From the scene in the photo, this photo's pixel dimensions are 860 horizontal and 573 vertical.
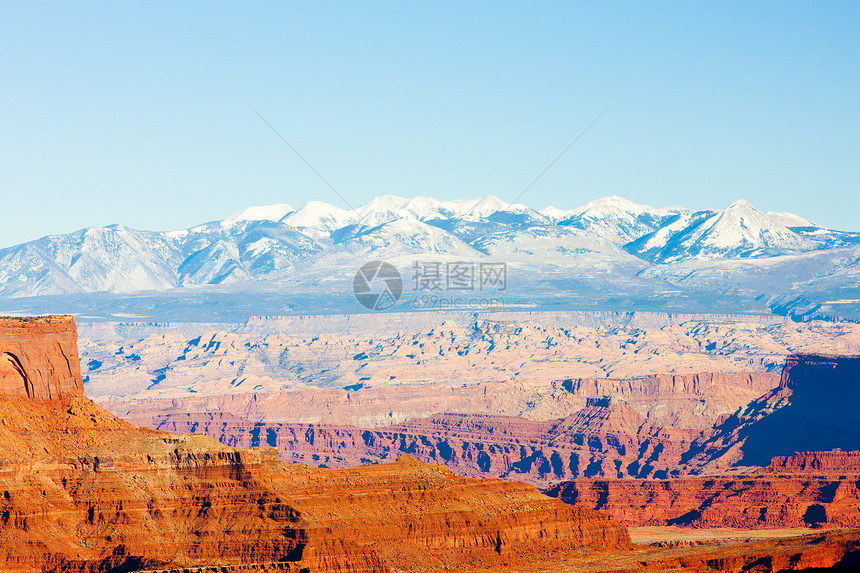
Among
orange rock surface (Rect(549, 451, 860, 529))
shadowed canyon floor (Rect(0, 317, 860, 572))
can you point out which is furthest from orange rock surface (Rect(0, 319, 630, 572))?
orange rock surface (Rect(549, 451, 860, 529))

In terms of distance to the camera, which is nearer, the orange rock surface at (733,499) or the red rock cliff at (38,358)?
the red rock cliff at (38,358)

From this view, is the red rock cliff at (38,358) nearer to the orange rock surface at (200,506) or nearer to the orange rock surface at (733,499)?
the orange rock surface at (200,506)

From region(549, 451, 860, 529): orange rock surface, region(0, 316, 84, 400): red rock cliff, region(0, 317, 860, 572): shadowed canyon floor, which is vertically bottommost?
region(549, 451, 860, 529): orange rock surface

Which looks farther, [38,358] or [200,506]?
[38,358]

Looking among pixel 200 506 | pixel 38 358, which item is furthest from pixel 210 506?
pixel 38 358

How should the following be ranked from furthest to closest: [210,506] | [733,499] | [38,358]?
1. [733,499]
2. [38,358]
3. [210,506]

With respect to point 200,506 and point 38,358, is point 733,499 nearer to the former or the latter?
point 200,506

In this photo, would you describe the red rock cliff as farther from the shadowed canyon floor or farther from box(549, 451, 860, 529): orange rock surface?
box(549, 451, 860, 529): orange rock surface

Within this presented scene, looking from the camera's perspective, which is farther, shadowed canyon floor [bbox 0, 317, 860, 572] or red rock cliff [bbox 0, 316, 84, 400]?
red rock cliff [bbox 0, 316, 84, 400]

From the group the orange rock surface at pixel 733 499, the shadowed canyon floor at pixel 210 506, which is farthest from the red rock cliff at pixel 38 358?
the orange rock surface at pixel 733 499

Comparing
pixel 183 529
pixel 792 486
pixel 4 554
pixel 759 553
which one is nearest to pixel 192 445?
pixel 183 529
